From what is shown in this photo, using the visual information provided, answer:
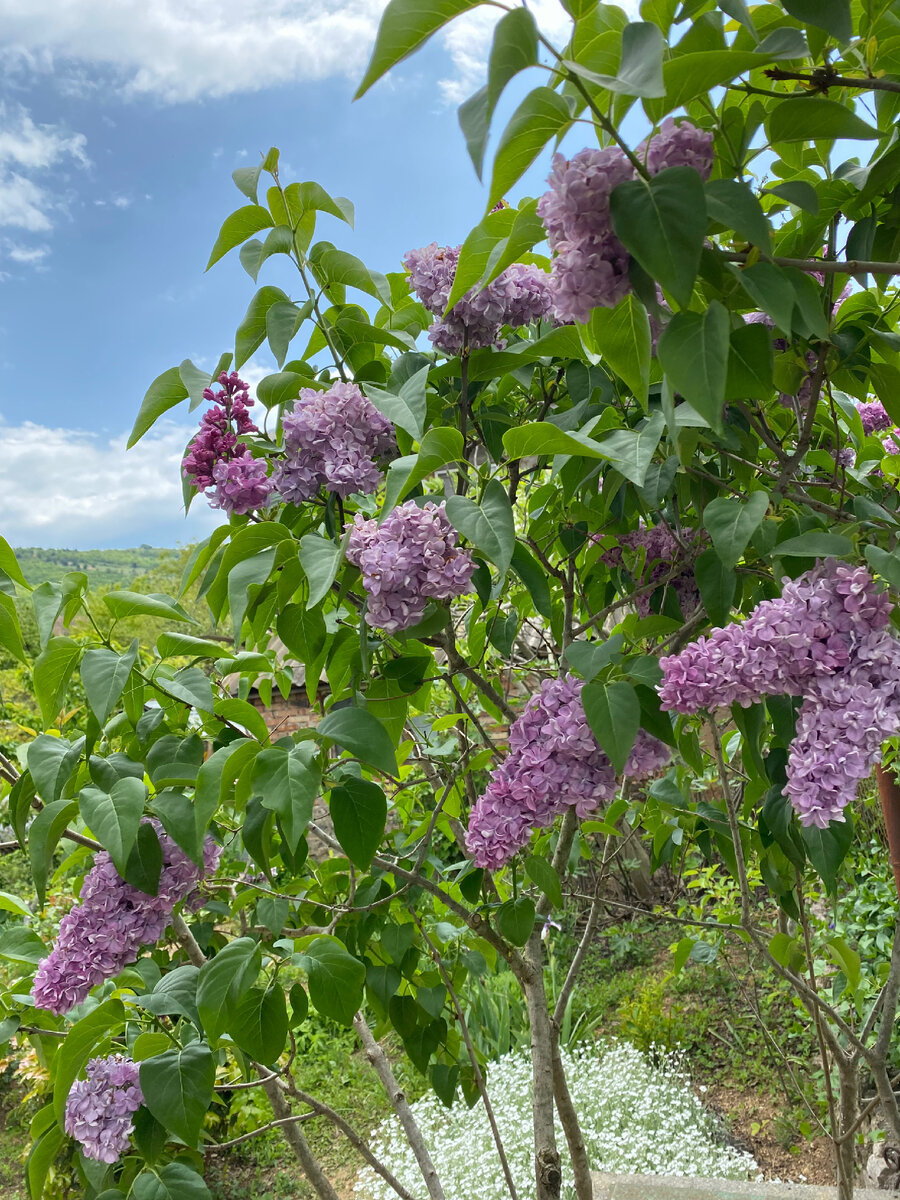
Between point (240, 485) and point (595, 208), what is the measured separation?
0.52 meters

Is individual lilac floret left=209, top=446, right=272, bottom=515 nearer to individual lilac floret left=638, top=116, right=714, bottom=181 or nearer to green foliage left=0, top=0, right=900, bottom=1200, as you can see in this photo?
green foliage left=0, top=0, right=900, bottom=1200

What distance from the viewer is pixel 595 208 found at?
588 mm

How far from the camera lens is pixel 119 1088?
3.68 ft

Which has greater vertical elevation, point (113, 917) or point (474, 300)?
point (474, 300)

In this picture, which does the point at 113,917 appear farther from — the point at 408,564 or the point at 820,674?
the point at 820,674

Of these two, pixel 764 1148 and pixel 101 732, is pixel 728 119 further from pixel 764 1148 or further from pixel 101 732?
pixel 764 1148

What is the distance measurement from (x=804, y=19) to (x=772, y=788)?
2.01ft

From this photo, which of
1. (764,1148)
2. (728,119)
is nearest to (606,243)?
(728,119)

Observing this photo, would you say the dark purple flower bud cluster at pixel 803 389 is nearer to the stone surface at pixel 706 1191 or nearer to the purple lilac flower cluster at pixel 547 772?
the purple lilac flower cluster at pixel 547 772

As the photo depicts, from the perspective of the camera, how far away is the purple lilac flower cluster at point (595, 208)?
577 mm

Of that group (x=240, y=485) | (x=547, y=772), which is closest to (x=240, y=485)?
(x=240, y=485)

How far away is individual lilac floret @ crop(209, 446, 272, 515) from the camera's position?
979 mm

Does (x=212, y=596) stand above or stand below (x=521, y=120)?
below

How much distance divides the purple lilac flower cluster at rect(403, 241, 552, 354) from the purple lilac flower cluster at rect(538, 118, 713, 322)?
35 cm
